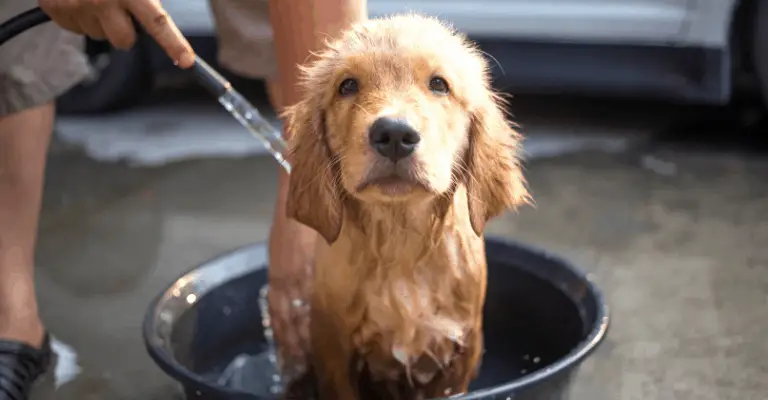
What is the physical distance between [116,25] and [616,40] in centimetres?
201

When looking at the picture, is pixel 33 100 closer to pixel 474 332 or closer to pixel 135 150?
pixel 474 332

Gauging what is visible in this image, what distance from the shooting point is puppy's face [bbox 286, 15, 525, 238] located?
3.54 feet

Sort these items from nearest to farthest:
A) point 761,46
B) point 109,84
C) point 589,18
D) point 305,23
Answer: point 305,23 < point 761,46 < point 589,18 < point 109,84

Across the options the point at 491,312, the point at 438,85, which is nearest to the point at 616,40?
the point at 491,312

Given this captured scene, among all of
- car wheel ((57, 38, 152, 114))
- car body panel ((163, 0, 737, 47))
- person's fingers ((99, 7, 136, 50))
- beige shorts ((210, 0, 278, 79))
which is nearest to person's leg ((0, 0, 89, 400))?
beige shorts ((210, 0, 278, 79))

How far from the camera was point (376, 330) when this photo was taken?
4.08ft

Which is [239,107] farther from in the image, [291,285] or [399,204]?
[399,204]

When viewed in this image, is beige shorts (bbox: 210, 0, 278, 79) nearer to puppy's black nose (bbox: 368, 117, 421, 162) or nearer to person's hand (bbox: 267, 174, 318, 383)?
person's hand (bbox: 267, 174, 318, 383)

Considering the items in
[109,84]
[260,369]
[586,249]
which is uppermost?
[260,369]

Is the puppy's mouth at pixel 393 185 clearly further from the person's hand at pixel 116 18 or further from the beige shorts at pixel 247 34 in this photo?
the beige shorts at pixel 247 34

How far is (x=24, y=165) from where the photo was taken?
5.39 feet

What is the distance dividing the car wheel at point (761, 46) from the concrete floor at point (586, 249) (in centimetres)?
24

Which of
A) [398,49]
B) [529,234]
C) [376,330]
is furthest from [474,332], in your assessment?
[529,234]

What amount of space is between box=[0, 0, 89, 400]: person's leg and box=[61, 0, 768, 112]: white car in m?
1.32
